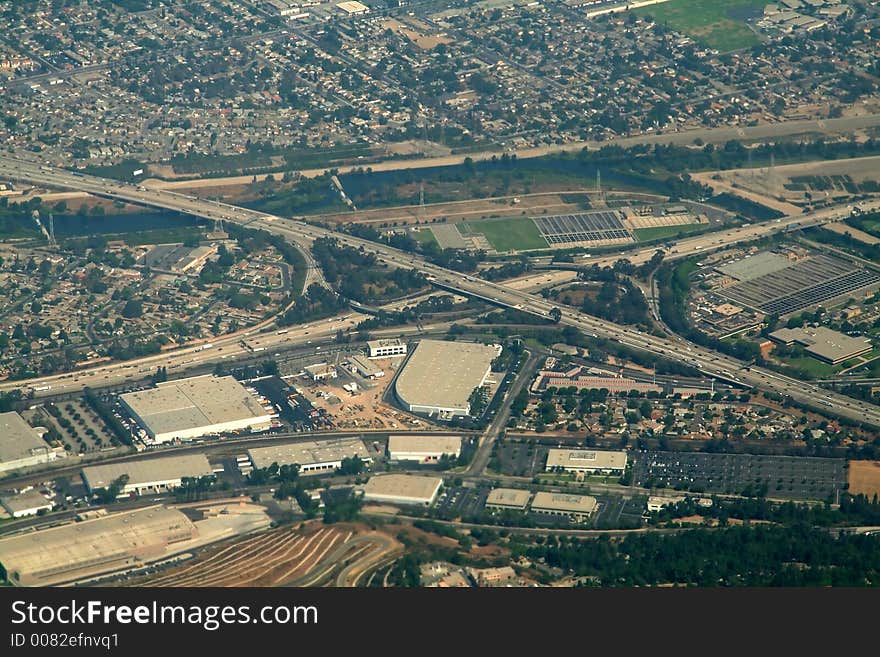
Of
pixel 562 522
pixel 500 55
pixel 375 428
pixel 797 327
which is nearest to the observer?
pixel 562 522

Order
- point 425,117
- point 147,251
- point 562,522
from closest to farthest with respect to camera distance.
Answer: point 562,522 → point 147,251 → point 425,117

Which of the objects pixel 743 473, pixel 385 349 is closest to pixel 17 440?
pixel 385 349

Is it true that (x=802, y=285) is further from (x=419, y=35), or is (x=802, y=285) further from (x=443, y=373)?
(x=419, y=35)

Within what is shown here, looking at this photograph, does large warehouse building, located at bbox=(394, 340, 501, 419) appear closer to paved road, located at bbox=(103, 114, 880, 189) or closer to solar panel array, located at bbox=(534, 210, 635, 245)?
solar panel array, located at bbox=(534, 210, 635, 245)

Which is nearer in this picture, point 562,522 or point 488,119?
point 562,522

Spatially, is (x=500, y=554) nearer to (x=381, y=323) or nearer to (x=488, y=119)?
(x=381, y=323)

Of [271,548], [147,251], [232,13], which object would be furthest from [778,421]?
[232,13]

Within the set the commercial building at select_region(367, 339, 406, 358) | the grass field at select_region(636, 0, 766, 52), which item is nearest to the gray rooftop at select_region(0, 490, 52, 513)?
the commercial building at select_region(367, 339, 406, 358)
